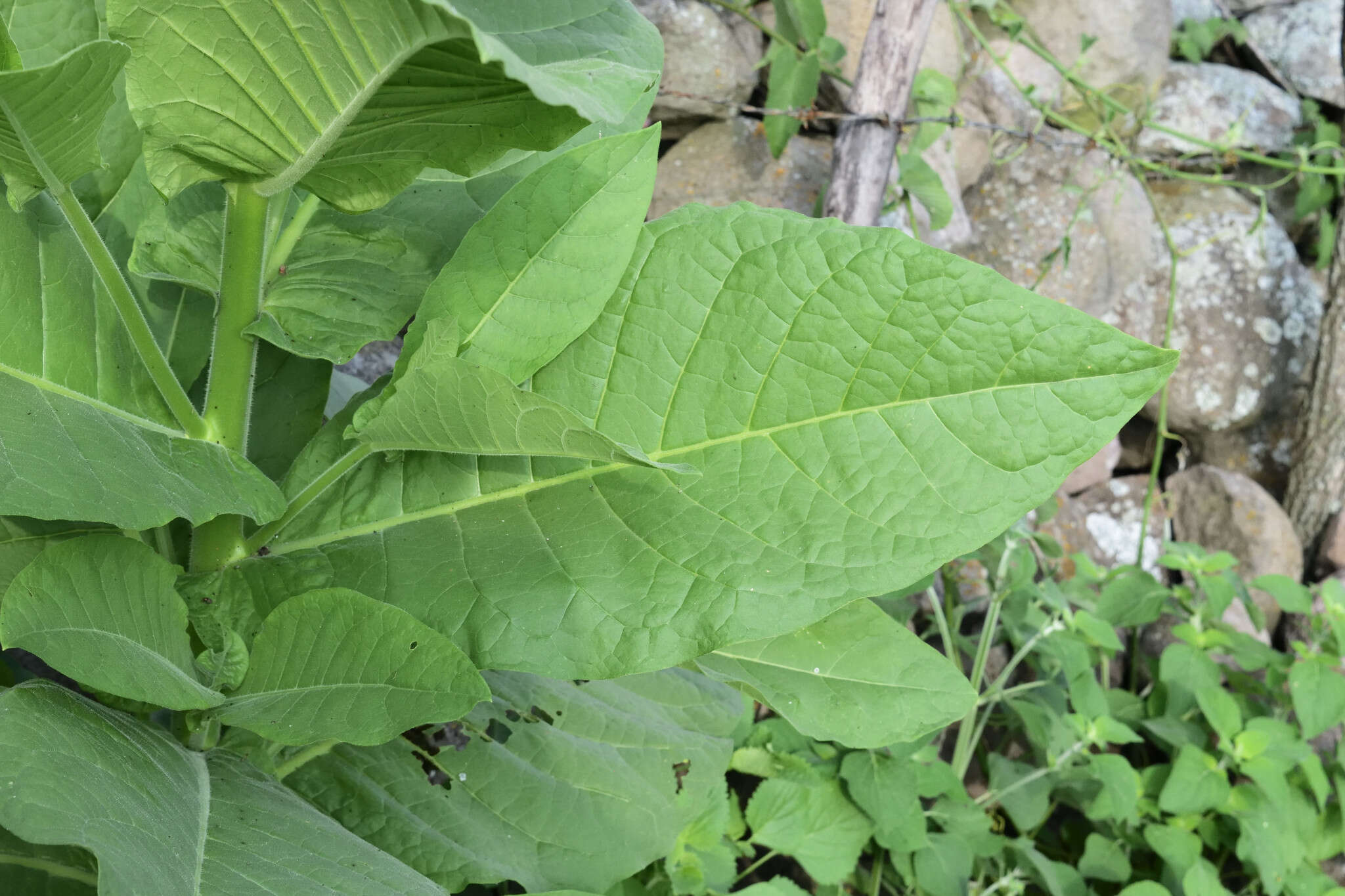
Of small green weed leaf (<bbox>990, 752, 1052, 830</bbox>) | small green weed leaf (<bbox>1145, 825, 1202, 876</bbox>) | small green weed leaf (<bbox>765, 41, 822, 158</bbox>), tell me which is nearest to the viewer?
small green weed leaf (<bbox>1145, 825, 1202, 876</bbox>)

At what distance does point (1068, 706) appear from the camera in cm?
224

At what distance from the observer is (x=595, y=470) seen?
1.67ft

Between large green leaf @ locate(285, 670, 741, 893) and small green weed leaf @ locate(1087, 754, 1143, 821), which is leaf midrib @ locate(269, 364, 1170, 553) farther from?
small green weed leaf @ locate(1087, 754, 1143, 821)

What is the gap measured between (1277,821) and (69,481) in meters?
2.14

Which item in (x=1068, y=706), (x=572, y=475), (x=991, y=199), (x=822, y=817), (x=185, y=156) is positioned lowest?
(x=1068, y=706)

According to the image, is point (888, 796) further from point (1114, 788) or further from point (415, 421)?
point (415, 421)

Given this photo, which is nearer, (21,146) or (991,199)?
(21,146)

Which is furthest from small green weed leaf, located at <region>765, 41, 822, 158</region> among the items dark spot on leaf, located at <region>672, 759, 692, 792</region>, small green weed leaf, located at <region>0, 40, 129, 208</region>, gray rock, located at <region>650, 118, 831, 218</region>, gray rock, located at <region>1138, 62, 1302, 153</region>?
gray rock, located at <region>1138, 62, 1302, 153</region>

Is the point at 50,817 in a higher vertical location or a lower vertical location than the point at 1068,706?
higher

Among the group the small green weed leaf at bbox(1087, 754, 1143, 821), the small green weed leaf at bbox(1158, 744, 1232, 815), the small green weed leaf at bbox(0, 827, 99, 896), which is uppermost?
the small green weed leaf at bbox(0, 827, 99, 896)

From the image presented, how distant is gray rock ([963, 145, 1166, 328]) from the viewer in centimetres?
346

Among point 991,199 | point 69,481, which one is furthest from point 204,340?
point 991,199

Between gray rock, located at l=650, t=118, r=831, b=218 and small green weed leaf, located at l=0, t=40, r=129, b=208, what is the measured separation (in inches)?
87.6

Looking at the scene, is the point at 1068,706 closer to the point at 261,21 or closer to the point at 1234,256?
the point at 261,21
